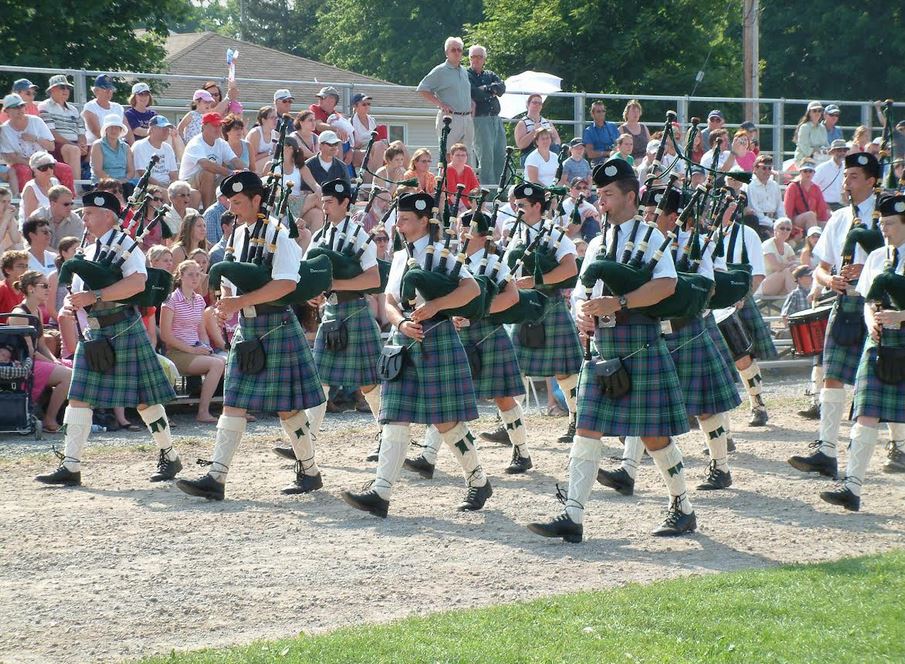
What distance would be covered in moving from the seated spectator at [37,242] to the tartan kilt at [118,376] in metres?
2.47

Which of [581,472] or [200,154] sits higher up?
[200,154]

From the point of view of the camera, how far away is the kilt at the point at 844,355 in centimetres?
688

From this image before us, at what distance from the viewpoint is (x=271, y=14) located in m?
47.7

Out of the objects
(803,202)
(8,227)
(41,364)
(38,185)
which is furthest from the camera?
(803,202)

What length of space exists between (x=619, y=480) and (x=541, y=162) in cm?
606

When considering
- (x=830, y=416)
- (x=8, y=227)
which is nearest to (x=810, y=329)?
(x=830, y=416)

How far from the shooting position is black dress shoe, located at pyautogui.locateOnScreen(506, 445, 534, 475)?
24.2ft

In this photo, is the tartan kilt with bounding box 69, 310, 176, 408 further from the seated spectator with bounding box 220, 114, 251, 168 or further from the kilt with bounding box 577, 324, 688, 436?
the seated spectator with bounding box 220, 114, 251, 168

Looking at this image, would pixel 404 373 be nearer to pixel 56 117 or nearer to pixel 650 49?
pixel 56 117

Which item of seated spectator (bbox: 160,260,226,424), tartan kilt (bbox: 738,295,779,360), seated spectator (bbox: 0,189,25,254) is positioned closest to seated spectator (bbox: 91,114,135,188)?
seated spectator (bbox: 0,189,25,254)

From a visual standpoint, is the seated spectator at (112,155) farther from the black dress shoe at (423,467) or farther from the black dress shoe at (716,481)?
the black dress shoe at (716,481)

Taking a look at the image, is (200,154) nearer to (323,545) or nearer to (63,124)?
(63,124)

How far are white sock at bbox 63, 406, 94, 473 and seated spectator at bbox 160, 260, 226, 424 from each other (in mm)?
2267

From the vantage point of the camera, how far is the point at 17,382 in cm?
830
